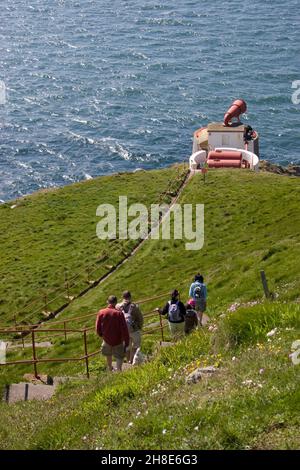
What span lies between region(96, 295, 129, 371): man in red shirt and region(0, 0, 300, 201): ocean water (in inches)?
2590

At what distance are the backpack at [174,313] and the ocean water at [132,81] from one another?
210 ft

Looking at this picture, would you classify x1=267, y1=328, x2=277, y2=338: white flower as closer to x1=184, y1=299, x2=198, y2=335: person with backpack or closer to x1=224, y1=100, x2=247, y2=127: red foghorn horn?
x1=184, y1=299, x2=198, y2=335: person with backpack

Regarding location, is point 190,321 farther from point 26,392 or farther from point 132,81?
point 132,81

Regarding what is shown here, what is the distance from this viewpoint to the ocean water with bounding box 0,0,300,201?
94.9 meters

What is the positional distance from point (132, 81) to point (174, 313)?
101252mm

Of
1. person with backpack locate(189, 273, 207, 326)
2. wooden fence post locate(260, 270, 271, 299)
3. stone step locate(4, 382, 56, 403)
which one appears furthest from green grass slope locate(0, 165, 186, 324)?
stone step locate(4, 382, 56, 403)

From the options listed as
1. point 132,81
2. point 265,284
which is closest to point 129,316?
point 265,284

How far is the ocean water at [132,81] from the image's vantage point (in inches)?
3737

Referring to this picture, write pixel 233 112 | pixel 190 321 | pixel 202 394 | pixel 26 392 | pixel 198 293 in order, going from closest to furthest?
pixel 202 394, pixel 26 392, pixel 190 321, pixel 198 293, pixel 233 112

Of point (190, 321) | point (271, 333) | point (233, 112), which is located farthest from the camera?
point (233, 112)

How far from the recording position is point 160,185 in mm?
58656

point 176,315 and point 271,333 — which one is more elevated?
point 176,315

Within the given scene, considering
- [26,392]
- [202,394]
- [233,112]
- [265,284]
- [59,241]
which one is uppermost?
[233,112]

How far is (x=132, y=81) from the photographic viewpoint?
393 feet
